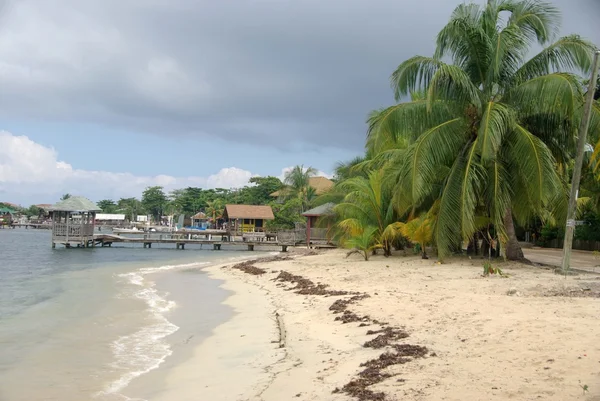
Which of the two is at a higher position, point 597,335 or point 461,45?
point 461,45

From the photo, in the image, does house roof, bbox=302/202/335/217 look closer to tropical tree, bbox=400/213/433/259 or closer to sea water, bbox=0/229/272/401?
sea water, bbox=0/229/272/401

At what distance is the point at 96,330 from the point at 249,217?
163 feet

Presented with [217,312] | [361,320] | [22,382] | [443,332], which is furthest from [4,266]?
[443,332]

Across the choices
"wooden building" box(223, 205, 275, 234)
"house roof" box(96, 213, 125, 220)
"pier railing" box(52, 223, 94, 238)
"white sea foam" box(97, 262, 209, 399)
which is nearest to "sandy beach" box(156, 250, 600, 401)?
"white sea foam" box(97, 262, 209, 399)

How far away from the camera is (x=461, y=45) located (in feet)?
52.6

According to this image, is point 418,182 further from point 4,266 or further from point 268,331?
point 4,266

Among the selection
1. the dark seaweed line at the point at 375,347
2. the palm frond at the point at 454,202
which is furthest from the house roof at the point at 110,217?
the dark seaweed line at the point at 375,347

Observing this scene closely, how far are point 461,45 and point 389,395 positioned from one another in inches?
534

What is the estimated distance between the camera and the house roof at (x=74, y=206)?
4325 cm

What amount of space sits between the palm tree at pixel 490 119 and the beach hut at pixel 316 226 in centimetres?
1745

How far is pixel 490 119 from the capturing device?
46.0ft

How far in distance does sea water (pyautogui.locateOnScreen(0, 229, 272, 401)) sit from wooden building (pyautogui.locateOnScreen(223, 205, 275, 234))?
38.5m

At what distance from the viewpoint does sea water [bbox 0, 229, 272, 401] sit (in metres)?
7.39

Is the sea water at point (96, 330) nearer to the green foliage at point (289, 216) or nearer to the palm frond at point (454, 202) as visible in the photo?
the palm frond at point (454, 202)
